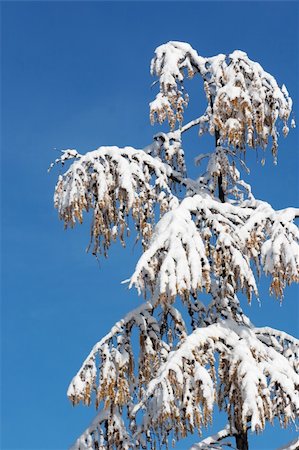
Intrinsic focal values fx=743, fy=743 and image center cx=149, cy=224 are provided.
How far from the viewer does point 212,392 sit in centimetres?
894

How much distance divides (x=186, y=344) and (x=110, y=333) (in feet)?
6.35

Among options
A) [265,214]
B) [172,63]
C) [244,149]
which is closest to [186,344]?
[265,214]

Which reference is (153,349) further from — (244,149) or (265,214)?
(244,149)

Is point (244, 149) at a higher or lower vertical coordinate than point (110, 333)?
higher

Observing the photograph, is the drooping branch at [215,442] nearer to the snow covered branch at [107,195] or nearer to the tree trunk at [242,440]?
the tree trunk at [242,440]

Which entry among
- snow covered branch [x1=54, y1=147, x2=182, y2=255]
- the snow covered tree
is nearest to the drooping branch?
the snow covered tree

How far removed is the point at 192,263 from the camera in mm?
9156

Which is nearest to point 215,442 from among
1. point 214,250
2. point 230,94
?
point 214,250

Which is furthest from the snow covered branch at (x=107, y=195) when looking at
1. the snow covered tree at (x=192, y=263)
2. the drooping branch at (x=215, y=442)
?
the drooping branch at (x=215, y=442)

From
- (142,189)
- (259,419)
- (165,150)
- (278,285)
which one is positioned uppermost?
(165,150)

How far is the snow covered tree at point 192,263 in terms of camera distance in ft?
29.9

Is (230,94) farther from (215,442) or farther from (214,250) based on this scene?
(215,442)

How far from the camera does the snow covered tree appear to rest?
910cm

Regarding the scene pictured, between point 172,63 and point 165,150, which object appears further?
point 165,150
